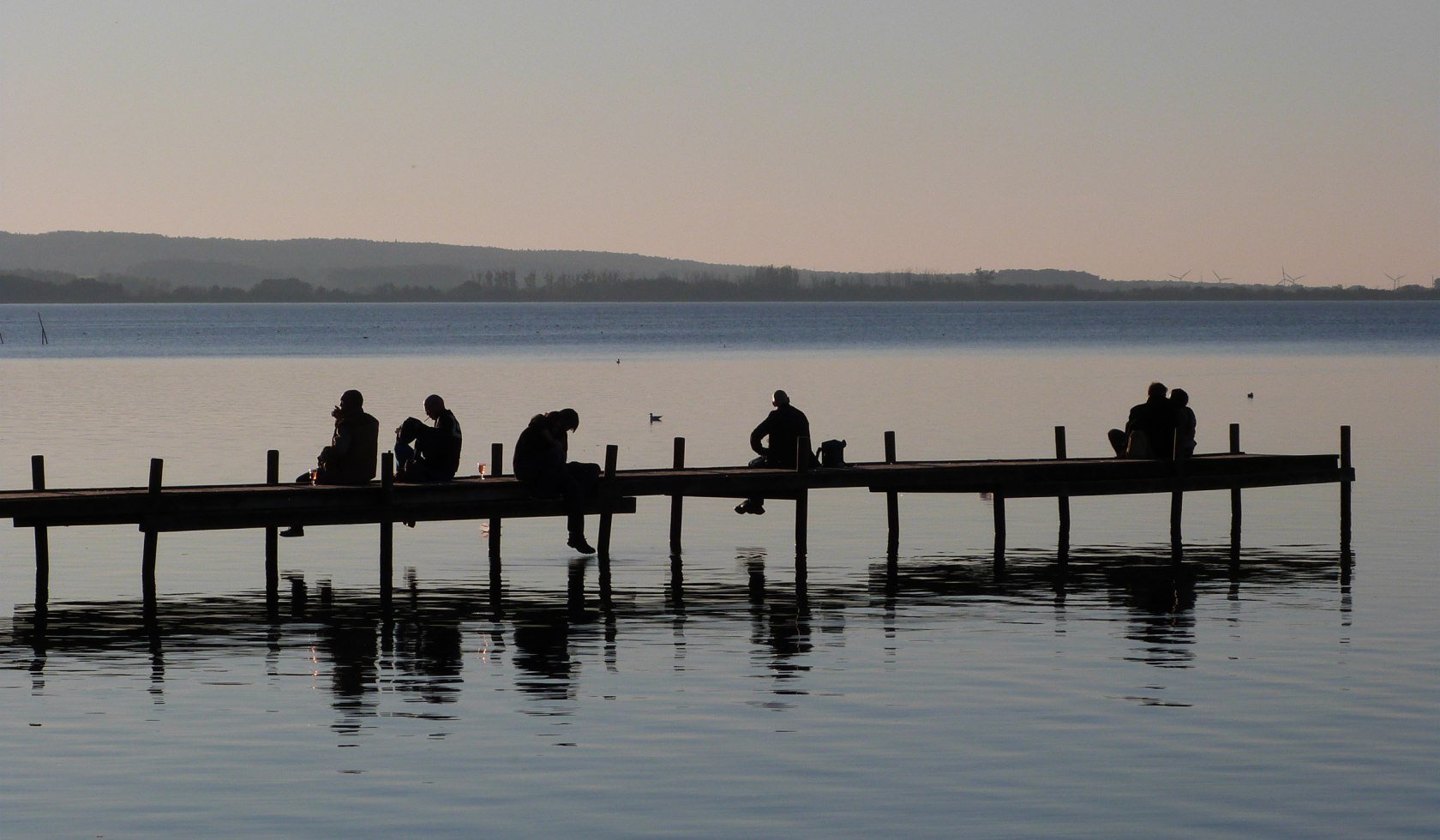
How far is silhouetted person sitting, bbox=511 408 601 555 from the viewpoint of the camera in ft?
90.1

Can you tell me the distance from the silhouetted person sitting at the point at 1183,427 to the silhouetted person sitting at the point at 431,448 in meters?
12.0

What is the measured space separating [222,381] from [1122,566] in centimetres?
6703

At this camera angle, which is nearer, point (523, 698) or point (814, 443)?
point (523, 698)

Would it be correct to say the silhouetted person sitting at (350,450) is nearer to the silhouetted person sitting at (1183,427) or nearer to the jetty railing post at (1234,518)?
the silhouetted person sitting at (1183,427)

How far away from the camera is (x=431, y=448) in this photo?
26969mm

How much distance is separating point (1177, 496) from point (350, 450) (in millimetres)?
14049

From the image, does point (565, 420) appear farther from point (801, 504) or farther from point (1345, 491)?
point (1345, 491)

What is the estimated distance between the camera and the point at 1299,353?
126500mm

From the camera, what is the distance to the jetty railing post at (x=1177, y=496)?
105 ft

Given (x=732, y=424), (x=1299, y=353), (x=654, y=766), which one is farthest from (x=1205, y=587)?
(x=1299, y=353)

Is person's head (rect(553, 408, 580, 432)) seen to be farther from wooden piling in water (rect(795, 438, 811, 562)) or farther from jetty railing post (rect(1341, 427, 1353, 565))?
jetty railing post (rect(1341, 427, 1353, 565))

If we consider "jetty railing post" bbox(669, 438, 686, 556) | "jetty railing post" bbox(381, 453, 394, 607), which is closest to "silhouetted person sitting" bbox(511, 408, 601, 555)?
"jetty railing post" bbox(381, 453, 394, 607)

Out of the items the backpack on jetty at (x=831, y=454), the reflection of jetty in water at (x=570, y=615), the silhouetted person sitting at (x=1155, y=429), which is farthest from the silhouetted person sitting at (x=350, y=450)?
the silhouetted person sitting at (x=1155, y=429)

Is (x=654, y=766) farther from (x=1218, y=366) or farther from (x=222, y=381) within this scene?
(x=1218, y=366)
